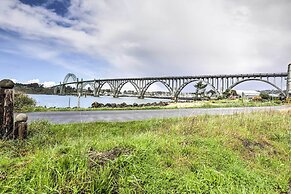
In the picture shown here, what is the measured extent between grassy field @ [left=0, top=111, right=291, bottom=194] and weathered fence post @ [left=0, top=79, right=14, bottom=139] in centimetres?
53

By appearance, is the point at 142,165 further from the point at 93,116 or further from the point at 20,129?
the point at 93,116

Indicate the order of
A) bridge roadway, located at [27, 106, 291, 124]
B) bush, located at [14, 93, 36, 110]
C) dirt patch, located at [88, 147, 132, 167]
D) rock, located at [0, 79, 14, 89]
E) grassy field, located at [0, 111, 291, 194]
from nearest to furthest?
grassy field, located at [0, 111, 291, 194]
dirt patch, located at [88, 147, 132, 167]
rock, located at [0, 79, 14, 89]
bridge roadway, located at [27, 106, 291, 124]
bush, located at [14, 93, 36, 110]

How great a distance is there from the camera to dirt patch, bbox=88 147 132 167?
4.21m

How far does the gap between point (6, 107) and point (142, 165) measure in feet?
11.8

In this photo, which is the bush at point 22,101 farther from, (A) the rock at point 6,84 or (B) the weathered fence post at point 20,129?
(B) the weathered fence post at point 20,129

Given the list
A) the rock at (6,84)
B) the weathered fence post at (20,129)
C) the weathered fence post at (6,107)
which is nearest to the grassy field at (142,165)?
the weathered fence post at (20,129)

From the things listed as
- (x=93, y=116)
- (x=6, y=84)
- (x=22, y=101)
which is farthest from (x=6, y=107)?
(x=22, y=101)

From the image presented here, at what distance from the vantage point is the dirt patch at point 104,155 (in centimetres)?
421

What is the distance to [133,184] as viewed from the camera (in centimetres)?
405

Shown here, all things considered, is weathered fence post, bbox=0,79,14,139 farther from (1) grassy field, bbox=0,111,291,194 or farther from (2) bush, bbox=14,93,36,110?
(2) bush, bbox=14,93,36,110

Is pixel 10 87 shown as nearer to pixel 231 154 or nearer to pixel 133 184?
pixel 133 184

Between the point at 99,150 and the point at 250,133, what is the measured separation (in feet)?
18.1

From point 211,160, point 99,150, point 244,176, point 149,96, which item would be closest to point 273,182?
point 244,176

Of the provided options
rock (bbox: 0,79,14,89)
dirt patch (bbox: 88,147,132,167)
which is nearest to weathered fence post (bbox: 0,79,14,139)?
rock (bbox: 0,79,14,89)
